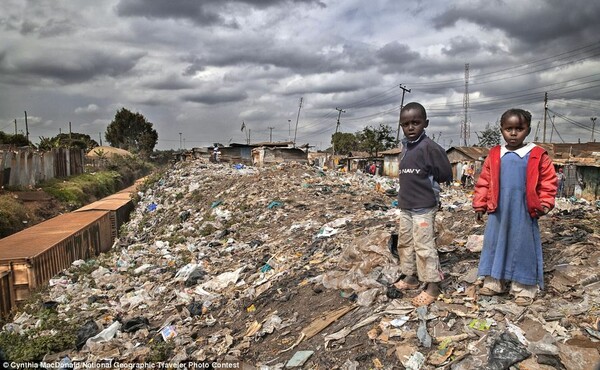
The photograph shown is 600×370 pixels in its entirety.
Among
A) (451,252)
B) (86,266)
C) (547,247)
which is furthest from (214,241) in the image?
(547,247)

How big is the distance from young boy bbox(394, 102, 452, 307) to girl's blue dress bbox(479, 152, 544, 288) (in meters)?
0.39

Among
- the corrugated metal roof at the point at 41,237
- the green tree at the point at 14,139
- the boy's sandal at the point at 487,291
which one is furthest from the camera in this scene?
the green tree at the point at 14,139

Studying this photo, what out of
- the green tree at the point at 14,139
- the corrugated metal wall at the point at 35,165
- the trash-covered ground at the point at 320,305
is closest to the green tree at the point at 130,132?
the green tree at the point at 14,139

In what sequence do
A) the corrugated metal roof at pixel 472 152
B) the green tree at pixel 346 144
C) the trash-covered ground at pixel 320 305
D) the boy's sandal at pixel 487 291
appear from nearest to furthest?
the trash-covered ground at pixel 320 305, the boy's sandal at pixel 487 291, the corrugated metal roof at pixel 472 152, the green tree at pixel 346 144

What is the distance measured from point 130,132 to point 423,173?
55.7 meters

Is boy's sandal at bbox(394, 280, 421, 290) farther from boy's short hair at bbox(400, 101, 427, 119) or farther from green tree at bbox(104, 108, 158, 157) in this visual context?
green tree at bbox(104, 108, 158, 157)

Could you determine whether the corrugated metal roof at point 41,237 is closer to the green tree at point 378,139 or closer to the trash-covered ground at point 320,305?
the trash-covered ground at point 320,305

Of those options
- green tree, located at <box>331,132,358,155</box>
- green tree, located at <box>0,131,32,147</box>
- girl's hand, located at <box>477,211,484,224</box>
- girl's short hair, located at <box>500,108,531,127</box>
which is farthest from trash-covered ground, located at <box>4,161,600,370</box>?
green tree, located at <box>331,132,358,155</box>

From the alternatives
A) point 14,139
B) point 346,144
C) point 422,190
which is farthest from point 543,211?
point 346,144

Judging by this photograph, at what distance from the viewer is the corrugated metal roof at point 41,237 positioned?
567cm

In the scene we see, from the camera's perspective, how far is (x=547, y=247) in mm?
3559

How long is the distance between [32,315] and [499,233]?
5494mm

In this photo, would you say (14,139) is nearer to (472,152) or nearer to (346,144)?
(472,152)

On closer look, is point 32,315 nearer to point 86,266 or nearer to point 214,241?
point 86,266
